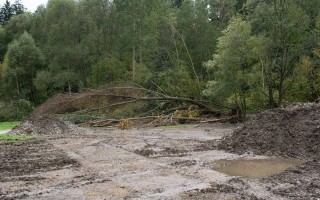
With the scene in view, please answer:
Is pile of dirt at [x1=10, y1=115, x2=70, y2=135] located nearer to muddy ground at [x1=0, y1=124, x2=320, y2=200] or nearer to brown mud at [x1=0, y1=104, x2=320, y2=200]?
brown mud at [x1=0, y1=104, x2=320, y2=200]

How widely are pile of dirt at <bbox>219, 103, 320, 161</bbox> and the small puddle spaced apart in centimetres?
83

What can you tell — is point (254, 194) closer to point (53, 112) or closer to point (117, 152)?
point (117, 152)

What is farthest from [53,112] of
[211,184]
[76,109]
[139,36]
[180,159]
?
[139,36]

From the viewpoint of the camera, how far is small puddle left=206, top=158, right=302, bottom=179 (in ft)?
31.1

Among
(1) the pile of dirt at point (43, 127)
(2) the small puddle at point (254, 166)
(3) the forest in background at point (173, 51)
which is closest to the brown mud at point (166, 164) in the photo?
(2) the small puddle at point (254, 166)

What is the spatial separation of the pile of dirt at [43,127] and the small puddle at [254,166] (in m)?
11.9

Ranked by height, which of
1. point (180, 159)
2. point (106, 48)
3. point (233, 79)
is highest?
point (106, 48)

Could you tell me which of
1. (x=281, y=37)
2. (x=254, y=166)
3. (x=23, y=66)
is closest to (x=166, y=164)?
(x=254, y=166)

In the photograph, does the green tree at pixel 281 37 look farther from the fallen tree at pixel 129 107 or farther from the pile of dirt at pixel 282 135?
the pile of dirt at pixel 282 135

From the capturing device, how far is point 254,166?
1040 centimetres

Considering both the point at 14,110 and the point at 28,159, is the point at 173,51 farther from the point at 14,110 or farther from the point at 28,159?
the point at 28,159

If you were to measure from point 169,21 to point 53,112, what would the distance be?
15689 millimetres

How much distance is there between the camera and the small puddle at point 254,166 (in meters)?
9.48

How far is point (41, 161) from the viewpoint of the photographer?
1168 centimetres
